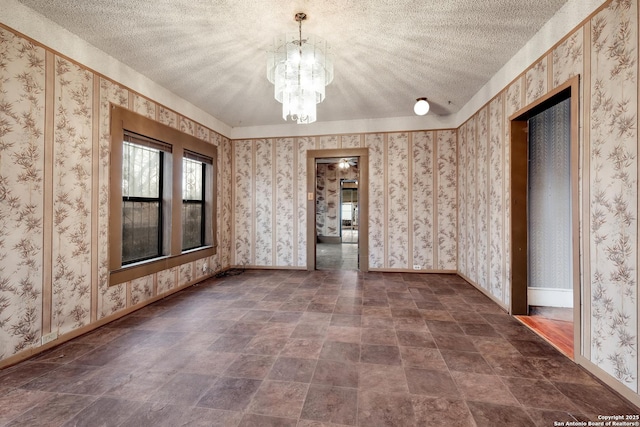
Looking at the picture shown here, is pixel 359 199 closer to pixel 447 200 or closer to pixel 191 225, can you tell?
pixel 447 200

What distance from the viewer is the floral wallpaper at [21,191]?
1905mm

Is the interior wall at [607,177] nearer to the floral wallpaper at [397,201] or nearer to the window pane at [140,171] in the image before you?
the floral wallpaper at [397,201]

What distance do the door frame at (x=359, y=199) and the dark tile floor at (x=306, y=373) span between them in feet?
6.00

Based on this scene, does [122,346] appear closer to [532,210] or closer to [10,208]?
[10,208]

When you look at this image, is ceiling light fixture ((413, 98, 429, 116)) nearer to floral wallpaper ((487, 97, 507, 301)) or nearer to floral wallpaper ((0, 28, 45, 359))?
floral wallpaper ((487, 97, 507, 301))

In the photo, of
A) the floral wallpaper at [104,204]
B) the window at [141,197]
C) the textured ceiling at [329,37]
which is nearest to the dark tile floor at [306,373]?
the floral wallpaper at [104,204]

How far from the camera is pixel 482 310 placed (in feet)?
9.77

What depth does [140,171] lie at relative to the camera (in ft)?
10.7

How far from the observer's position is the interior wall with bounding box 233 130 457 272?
4.59 meters

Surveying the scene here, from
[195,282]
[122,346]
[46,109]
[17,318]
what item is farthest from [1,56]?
[195,282]

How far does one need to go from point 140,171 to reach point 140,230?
0.73m

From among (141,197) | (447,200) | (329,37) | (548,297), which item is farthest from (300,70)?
(548,297)

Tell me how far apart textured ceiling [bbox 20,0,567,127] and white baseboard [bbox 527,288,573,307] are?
8.68ft

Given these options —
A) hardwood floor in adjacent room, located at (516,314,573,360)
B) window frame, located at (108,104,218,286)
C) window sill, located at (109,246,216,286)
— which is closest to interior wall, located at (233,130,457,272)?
window frame, located at (108,104,218,286)
